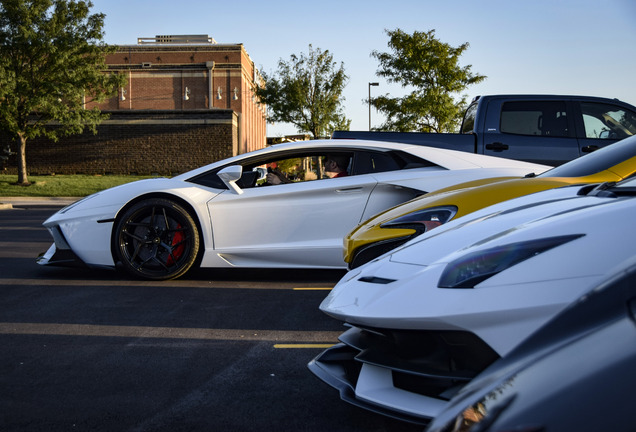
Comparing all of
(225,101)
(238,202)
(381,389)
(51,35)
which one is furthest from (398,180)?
(225,101)

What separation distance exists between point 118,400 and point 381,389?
133 centimetres

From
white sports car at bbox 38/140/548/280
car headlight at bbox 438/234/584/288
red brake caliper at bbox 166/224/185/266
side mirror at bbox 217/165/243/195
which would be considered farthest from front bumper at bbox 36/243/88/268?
car headlight at bbox 438/234/584/288

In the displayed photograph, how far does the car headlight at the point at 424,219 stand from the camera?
433 cm

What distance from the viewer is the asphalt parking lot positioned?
2799 millimetres

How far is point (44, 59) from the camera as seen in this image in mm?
27719

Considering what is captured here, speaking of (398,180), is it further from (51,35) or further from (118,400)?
(51,35)

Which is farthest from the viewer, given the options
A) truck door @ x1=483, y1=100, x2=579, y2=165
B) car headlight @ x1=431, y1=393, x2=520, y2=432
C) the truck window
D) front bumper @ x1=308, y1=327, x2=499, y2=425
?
the truck window

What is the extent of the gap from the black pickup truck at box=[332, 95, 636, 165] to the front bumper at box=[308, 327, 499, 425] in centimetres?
573

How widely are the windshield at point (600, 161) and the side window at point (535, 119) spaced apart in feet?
11.8

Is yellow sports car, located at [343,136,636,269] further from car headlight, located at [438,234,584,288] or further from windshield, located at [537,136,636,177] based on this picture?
car headlight, located at [438,234,584,288]

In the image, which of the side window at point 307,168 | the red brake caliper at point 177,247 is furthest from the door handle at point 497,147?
the red brake caliper at point 177,247

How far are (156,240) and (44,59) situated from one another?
24.9m

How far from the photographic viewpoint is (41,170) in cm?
3766

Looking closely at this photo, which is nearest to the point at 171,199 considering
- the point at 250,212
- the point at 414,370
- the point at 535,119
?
the point at 250,212
